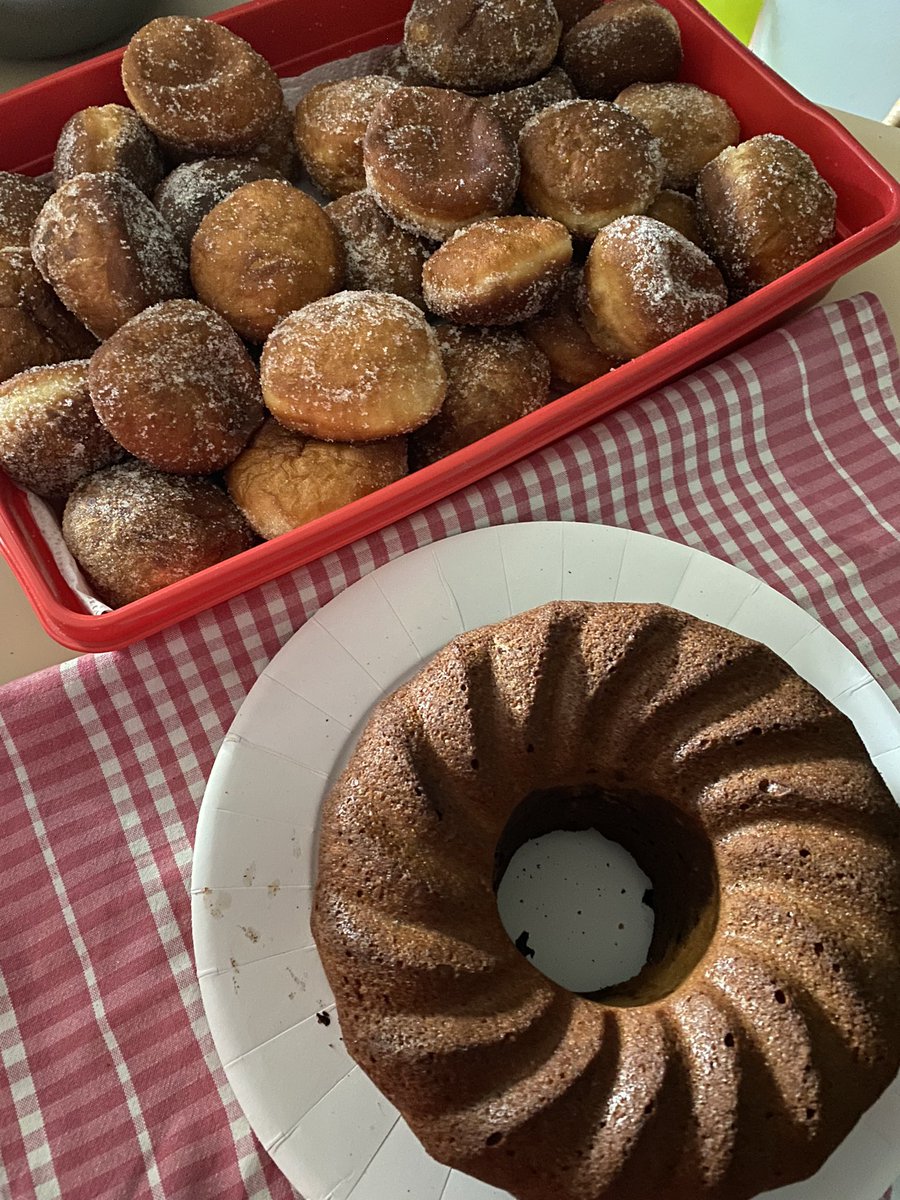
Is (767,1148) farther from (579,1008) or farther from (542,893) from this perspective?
(542,893)

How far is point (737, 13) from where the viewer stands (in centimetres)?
184

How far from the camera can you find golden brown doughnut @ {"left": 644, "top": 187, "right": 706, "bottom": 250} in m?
1.09

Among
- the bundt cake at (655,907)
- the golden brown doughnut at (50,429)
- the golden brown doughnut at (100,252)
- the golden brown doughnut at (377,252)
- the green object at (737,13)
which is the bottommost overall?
the bundt cake at (655,907)

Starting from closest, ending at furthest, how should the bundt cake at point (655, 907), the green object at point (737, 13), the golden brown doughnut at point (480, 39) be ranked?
1. the bundt cake at point (655, 907)
2. the golden brown doughnut at point (480, 39)
3. the green object at point (737, 13)

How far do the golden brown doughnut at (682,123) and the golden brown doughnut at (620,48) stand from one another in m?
0.04

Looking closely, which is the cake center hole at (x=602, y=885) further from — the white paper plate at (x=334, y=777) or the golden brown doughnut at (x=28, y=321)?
the golden brown doughnut at (x=28, y=321)

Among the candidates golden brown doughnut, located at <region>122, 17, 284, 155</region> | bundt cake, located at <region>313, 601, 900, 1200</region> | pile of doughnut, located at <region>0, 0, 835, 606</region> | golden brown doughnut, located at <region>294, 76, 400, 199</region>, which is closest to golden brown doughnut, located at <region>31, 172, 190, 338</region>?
pile of doughnut, located at <region>0, 0, 835, 606</region>

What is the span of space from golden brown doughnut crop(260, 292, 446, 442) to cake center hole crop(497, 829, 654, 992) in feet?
1.49

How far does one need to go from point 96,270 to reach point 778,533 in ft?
2.63

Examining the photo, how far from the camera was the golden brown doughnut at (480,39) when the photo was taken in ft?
3.71

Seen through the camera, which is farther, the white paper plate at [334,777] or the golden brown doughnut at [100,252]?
the golden brown doughnut at [100,252]

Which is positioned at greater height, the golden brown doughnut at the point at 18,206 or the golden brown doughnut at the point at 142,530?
the golden brown doughnut at the point at 18,206

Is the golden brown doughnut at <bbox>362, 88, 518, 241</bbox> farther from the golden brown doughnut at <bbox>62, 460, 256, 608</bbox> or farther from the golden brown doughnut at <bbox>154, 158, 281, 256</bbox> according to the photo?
the golden brown doughnut at <bbox>62, 460, 256, 608</bbox>

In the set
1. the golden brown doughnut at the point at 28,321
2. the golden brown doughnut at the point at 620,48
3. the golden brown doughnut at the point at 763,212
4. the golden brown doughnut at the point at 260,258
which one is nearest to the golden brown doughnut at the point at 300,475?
the golden brown doughnut at the point at 260,258
